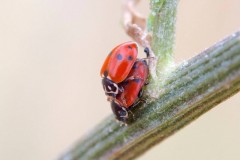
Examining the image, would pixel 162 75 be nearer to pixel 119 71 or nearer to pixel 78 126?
pixel 119 71

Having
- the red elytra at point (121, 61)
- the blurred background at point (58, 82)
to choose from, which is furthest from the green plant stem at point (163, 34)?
the blurred background at point (58, 82)

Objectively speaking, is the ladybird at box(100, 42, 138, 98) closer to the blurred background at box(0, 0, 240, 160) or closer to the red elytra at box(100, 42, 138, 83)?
the red elytra at box(100, 42, 138, 83)

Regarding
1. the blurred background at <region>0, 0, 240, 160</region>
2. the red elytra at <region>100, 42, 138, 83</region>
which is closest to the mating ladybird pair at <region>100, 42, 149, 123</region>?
the red elytra at <region>100, 42, 138, 83</region>

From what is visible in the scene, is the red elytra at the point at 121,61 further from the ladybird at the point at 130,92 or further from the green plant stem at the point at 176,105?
the green plant stem at the point at 176,105

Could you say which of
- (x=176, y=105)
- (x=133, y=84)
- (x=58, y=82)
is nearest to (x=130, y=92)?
(x=133, y=84)

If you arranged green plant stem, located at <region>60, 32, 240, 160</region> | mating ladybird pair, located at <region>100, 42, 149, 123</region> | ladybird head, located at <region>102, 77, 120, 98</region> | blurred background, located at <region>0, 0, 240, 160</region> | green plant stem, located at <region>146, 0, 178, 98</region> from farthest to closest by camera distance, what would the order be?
blurred background, located at <region>0, 0, 240, 160</region> < ladybird head, located at <region>102, 77, 120, 98</region> < mating ladybird pair, located at <region>100, 42, 149, 123</region> < green plant stem, located at <region>146, 0, 178, 98</region> < green plant stem, located at <region>60, 32, 240, 160</region>
